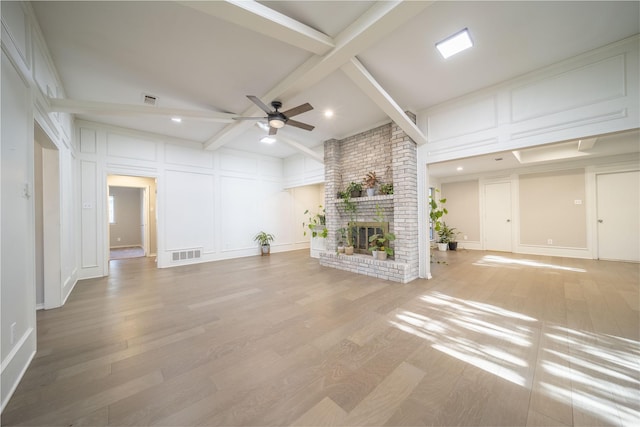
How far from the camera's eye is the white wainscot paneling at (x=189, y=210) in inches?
212

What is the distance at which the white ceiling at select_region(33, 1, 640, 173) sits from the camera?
203cm

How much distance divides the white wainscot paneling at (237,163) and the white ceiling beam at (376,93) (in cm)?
454

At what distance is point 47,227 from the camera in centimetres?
289

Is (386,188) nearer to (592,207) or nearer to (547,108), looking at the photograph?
(547,108)

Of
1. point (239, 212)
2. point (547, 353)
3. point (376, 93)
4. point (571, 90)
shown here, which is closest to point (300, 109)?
point (376, 93)

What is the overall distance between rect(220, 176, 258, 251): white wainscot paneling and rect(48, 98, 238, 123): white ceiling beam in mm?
2821

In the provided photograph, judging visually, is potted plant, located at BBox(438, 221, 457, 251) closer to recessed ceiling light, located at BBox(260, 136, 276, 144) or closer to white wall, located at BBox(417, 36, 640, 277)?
white wall, located at BBox(417, 36, 640, 277)

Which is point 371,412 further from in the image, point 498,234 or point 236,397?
point 498,234

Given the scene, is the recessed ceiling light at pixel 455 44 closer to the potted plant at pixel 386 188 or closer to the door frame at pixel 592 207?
the potted plant at pixel 386 188

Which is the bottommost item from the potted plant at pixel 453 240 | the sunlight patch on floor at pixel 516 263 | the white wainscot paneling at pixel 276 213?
the sunlight patch on floor at pixel 516 263

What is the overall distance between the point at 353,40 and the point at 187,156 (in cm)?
508

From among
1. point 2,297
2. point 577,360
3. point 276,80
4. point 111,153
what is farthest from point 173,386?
point 111,153

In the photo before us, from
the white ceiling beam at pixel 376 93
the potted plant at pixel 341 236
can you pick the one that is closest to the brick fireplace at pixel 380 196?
the potted plant at pixel 341 236

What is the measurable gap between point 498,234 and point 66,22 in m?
9.67
